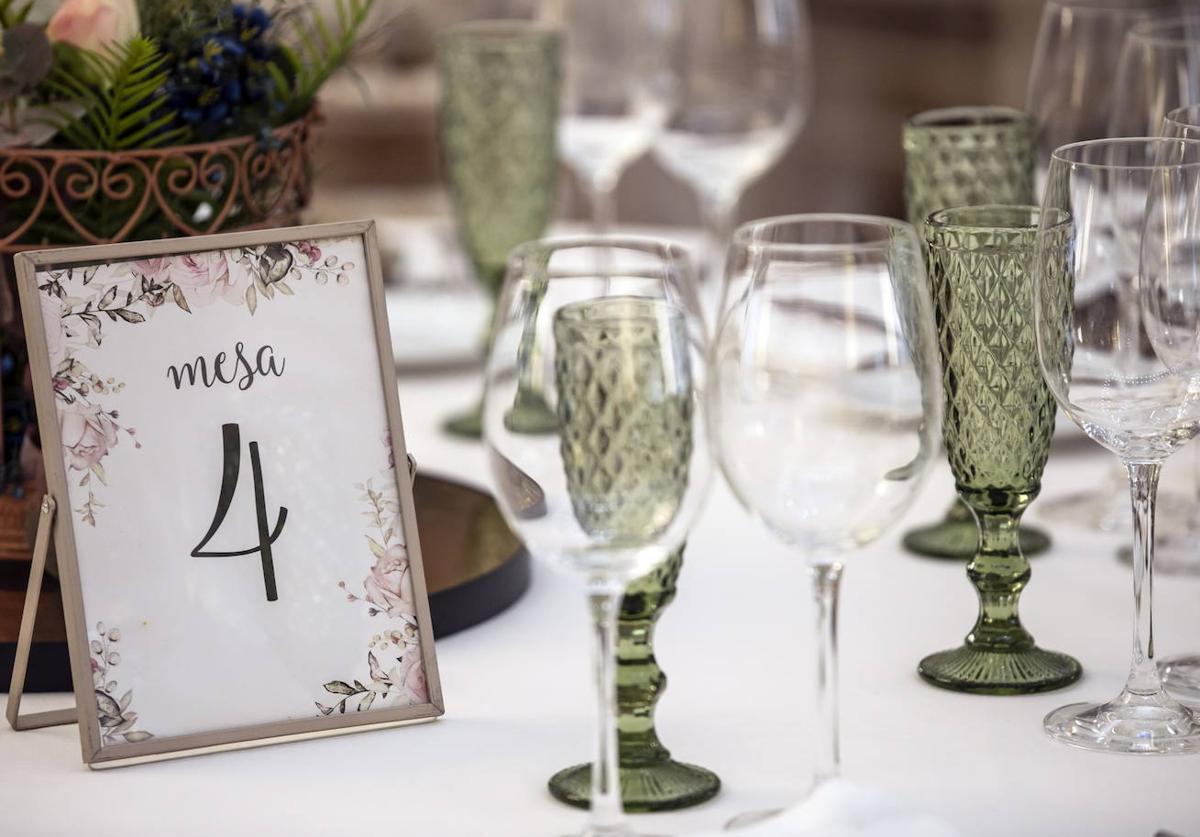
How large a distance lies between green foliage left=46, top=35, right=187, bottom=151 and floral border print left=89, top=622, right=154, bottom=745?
1.01 ft

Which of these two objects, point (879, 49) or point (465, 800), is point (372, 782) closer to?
point (465, 800)

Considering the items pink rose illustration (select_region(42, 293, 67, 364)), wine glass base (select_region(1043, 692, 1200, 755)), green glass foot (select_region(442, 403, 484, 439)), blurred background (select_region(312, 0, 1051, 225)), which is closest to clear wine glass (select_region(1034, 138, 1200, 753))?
wine glass base (select_region(1043, 692, 1200, 755))

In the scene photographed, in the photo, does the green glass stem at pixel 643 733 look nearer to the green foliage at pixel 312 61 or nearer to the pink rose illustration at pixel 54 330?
the pink rose illustration at pixel 54 330

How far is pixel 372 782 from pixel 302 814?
4 cm

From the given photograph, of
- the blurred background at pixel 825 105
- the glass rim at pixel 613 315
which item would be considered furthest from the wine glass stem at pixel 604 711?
the blurred background at pixel 825 105

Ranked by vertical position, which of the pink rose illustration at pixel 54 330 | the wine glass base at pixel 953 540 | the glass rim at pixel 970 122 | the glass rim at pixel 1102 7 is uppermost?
the glass rim at pixel 1102 7

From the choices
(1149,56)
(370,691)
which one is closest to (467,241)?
(1149,56)

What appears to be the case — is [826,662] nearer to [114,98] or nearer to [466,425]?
[114,98]

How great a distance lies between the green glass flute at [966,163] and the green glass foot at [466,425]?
1.42ft

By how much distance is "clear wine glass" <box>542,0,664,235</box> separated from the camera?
1669 millimetres

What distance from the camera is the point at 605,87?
1672 millimetres

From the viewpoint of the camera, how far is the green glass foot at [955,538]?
1.21 m

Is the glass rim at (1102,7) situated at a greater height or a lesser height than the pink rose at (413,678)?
greater

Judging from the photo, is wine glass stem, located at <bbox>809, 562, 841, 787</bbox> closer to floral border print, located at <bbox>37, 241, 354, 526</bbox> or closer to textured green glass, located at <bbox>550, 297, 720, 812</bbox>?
textured green glass, located at <bbox>550, 297, 720, 812</bbox>
